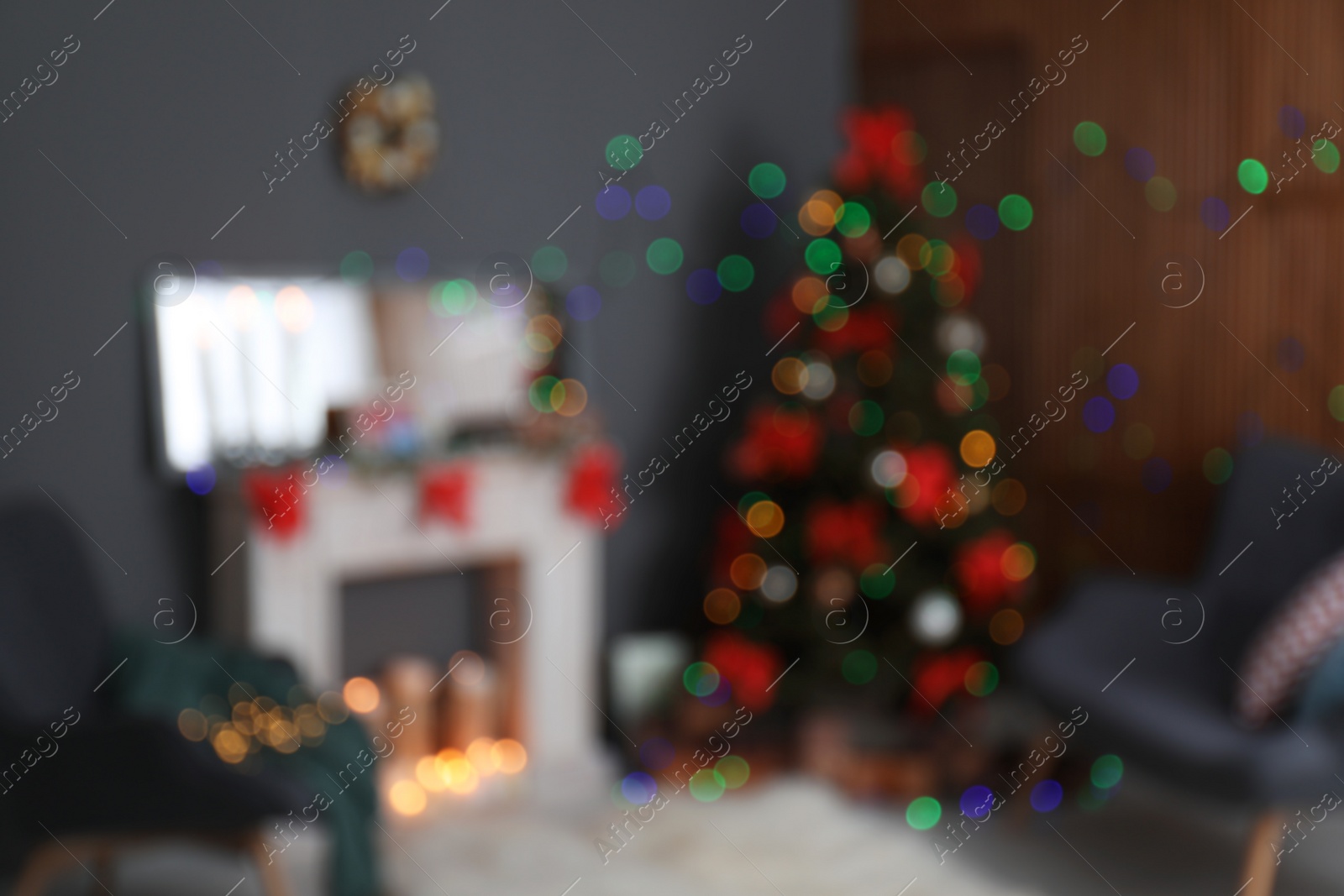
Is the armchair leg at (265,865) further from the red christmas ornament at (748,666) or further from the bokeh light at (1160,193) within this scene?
the bokeh light at (1160,193)

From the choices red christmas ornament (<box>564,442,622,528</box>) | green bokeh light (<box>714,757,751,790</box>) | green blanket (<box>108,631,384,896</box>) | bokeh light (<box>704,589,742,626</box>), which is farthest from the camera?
bokeh light (<box>704,589,742,626</box>)

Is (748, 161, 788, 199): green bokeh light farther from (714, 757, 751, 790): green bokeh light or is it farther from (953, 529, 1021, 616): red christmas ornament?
(714, 757, 751, 790): green bokeh light

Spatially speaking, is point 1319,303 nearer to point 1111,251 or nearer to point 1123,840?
point 1111,251

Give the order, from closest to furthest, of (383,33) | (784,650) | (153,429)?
1. (153,429)
2. (383,33)
3. (784,650)

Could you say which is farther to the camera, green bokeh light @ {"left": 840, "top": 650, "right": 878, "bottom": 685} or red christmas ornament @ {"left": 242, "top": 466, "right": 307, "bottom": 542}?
green bokeh light @ {"left": 840, "top": 650, "right": 878, "bottom": 685}

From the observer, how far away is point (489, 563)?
12.0 ft

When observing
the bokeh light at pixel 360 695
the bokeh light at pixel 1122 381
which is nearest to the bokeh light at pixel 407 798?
the bokeh light at pixel 360 695

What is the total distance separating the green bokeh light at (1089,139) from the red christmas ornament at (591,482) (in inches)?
76.4

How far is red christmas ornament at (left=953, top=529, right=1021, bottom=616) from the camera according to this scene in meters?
3.55

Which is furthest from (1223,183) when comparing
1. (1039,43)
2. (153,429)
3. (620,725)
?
(153,429)

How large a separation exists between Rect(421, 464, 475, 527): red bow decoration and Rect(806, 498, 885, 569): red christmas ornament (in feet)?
3.46

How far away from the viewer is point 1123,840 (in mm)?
3172

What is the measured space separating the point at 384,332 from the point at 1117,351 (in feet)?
7.99

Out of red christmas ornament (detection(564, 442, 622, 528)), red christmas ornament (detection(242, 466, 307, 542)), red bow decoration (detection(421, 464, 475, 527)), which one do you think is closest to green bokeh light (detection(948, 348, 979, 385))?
red christmas ornament (detection(564, 442, 622, 528))
